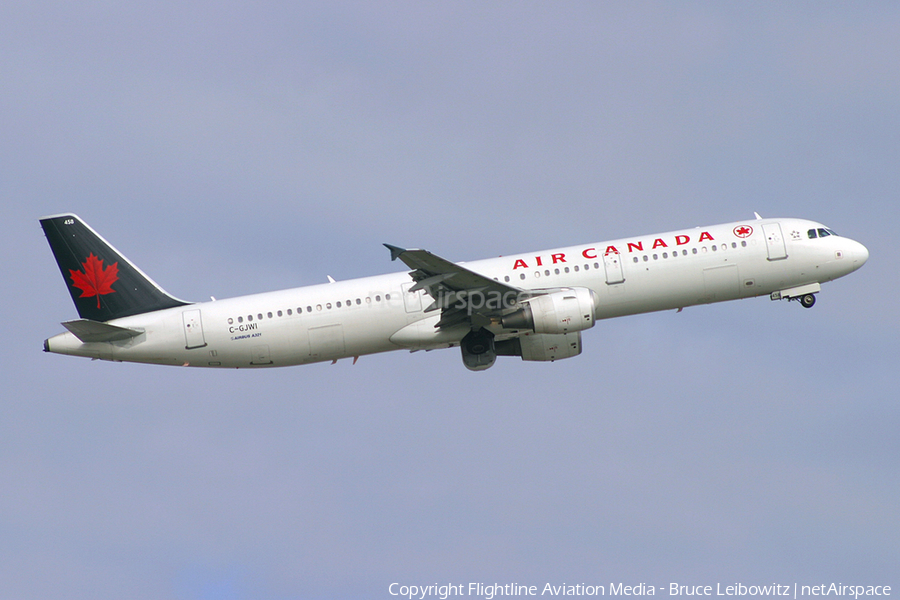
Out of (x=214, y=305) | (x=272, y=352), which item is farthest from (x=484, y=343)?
(x=214, y=305)

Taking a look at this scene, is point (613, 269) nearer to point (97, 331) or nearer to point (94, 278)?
point (97, 331)

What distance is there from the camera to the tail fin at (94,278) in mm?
44688

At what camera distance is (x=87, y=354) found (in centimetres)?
4388

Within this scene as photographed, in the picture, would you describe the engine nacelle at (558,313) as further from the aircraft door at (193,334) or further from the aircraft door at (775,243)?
the aircraft door at (193,334)

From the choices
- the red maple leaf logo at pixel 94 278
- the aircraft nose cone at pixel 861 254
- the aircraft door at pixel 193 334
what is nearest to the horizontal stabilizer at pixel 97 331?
the red maple leaf logo at pixel 94 278

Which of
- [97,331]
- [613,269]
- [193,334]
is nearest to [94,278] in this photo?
[97,331]

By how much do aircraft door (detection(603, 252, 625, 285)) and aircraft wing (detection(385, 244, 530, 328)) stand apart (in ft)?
12.9

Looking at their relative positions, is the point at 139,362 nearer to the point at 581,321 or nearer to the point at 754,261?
the point at 581,321

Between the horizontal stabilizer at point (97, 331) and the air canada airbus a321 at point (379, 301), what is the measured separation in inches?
1.8

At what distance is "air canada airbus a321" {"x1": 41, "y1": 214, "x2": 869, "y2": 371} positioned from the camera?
44.0 m

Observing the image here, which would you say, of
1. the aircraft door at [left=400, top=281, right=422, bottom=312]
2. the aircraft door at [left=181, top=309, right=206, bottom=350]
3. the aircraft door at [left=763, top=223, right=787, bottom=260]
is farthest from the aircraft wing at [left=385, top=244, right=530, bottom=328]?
the aircraft door at [left=763, top=223, right=787, bottom=260]

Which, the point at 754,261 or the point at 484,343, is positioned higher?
the point at 754,261

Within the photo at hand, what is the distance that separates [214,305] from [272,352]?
3.38 m

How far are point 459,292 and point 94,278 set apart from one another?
52.3 ft
